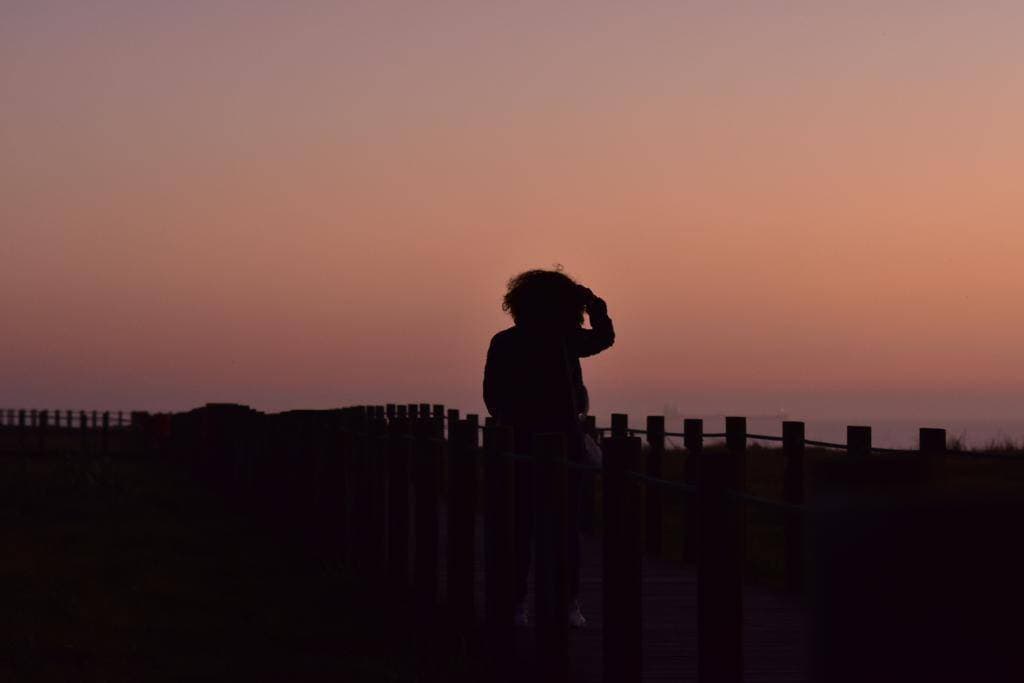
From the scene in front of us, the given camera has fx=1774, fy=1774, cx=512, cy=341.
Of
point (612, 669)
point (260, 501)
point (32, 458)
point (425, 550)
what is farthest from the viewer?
point (32, 458)

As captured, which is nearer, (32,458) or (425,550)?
(425,550)

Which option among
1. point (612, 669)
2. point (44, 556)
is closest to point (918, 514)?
point (612, 669)

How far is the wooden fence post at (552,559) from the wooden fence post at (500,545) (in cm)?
85

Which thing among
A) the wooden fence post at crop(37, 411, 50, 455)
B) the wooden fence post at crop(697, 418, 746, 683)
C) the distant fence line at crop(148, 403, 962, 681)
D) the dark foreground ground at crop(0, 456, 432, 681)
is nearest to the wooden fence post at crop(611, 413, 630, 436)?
the distant fence line at crop(148, 403, 962, 681)

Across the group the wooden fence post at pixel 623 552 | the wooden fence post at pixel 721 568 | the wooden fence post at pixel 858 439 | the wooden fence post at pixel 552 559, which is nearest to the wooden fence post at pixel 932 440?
the wooden fence post at pixel 858 439

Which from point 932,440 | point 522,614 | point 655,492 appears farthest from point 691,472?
point 522,614

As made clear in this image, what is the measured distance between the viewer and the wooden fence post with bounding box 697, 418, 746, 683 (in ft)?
18.5

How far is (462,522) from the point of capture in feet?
34.8

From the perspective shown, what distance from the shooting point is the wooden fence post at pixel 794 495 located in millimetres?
12203

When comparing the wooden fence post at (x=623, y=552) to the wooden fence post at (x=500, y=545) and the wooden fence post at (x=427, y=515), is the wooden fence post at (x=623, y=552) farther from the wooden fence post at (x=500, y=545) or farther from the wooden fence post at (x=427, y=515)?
the wooden fence post at (x=427, y=515)

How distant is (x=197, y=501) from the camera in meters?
27.1

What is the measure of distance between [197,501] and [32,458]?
2130cm

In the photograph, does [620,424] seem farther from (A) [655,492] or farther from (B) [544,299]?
(B) [544,299]

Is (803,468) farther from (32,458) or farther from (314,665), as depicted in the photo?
(32,458)
